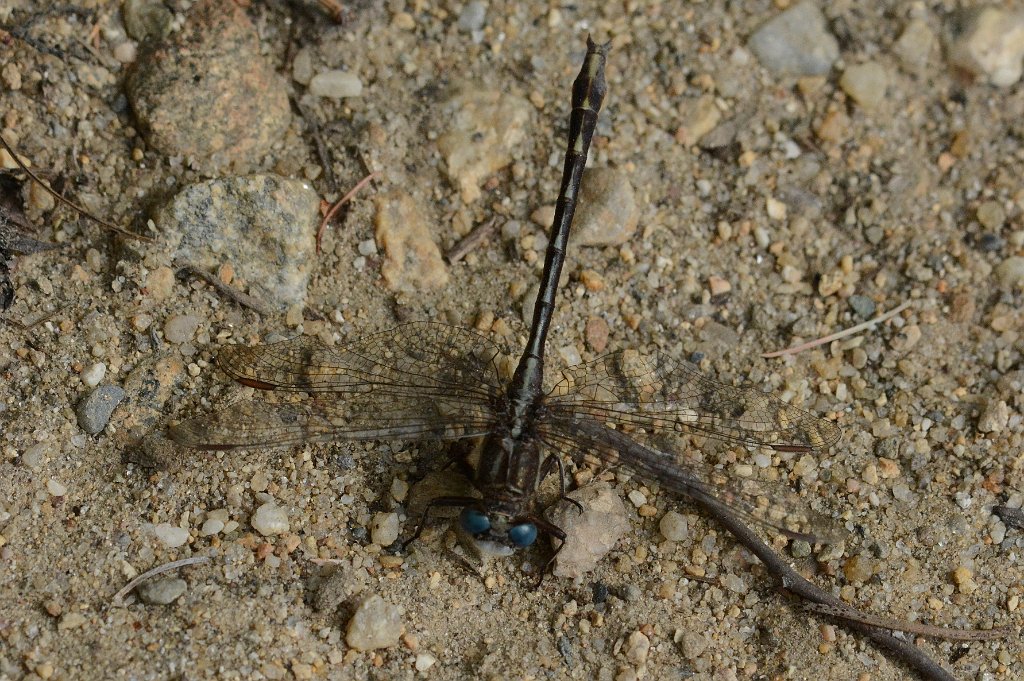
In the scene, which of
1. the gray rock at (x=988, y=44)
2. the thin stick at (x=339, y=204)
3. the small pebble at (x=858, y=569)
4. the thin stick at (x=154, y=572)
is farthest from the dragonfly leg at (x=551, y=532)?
the gray rock at (x=988, y=44)

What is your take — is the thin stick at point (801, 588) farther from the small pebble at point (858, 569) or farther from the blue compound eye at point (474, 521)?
the blue compound eye at point (474, 521)

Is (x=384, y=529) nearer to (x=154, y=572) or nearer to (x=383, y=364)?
(x=383, y=364)

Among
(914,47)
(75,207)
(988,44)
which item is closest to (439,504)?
(75,207)

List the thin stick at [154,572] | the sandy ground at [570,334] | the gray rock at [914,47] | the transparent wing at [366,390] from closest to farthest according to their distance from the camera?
the thin stick at [154,572] < the sandy ground at [570,334] < the transparent wing at [366,390] < the gray rock at [914,47]

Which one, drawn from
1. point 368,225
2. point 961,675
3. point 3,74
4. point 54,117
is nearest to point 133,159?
point 54,117

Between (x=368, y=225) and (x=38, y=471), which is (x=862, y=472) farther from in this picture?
(x=38, y=471)

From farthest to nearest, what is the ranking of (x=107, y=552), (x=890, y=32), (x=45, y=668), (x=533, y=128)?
1. (x=890, y=32)
2. (x=533, y=128)
3. (x=107, y=552)
4. (x=45, y=668)
